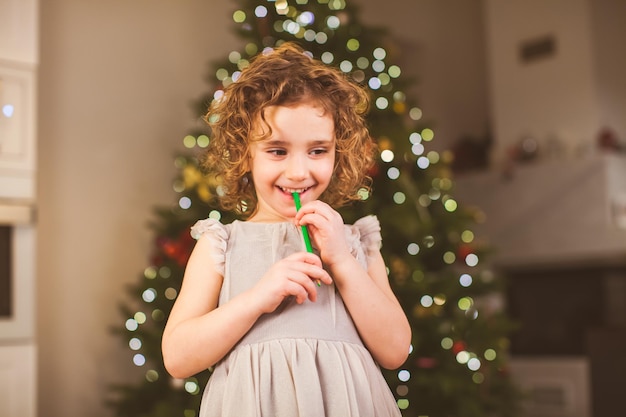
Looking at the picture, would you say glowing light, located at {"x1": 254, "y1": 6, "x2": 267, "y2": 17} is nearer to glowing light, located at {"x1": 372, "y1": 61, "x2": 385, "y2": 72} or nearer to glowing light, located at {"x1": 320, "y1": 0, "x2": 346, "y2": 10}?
glowing light, located at {"x1": 320, "y1": 0, "x2": 346, "y2": 10}

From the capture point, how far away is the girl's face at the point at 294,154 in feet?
3.18

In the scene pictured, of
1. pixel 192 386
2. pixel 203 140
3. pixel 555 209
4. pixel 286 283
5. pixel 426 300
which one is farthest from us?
pixel 555 209

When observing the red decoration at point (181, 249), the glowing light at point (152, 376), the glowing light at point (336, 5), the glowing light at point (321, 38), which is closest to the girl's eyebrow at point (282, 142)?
the red decoration at point (181, 249)

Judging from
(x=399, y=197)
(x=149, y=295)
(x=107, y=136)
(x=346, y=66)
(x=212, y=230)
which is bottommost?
(x=149, y=295)

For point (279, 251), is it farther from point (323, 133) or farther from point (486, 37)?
point (486, 37)

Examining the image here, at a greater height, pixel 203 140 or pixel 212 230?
pixel 203 140

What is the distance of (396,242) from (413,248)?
0.07 m

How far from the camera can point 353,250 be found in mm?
1040

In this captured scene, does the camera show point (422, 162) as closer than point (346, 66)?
No

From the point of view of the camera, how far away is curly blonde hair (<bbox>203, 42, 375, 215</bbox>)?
3.25 ft

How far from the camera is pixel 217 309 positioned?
3.06ft

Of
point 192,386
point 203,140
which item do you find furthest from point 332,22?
point 192,386

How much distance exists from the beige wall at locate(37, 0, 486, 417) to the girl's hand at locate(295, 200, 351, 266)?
2.38 meters

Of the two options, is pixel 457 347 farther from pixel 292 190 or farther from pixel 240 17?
pixel 292 190
